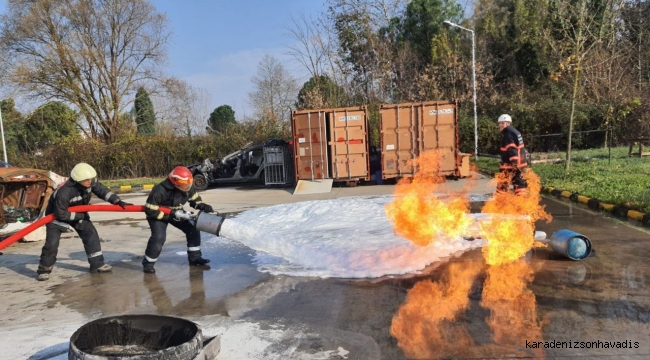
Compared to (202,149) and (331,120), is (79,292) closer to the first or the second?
(331,120)

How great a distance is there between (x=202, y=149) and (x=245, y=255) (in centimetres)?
2125

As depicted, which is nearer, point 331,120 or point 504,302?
point 504,302

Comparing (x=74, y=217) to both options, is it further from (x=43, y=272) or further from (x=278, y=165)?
(x=278, y=165)

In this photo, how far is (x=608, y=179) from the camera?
1265cm

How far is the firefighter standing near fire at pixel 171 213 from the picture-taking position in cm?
687

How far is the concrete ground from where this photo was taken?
3.99 meters

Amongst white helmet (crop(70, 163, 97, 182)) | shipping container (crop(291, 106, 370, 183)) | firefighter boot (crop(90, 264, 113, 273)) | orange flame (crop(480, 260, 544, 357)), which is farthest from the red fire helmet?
shipping container (crop(291, 106, 370, 183))

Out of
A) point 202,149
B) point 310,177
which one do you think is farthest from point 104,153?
point 310,177

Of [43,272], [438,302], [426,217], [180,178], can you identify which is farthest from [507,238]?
[43,272]

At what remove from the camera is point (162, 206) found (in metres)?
7.01

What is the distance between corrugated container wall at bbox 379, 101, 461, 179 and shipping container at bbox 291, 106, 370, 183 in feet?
2.79

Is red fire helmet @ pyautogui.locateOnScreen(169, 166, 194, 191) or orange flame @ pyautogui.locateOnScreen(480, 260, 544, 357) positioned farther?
red fire helmet @ pyautogui.locateOnScreen(169, 166, 194, 191)

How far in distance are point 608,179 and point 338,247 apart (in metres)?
9.34

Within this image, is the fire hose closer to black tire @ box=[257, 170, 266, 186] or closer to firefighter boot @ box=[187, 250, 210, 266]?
firefighter boot @ box=[187, 250, 210, 266]
